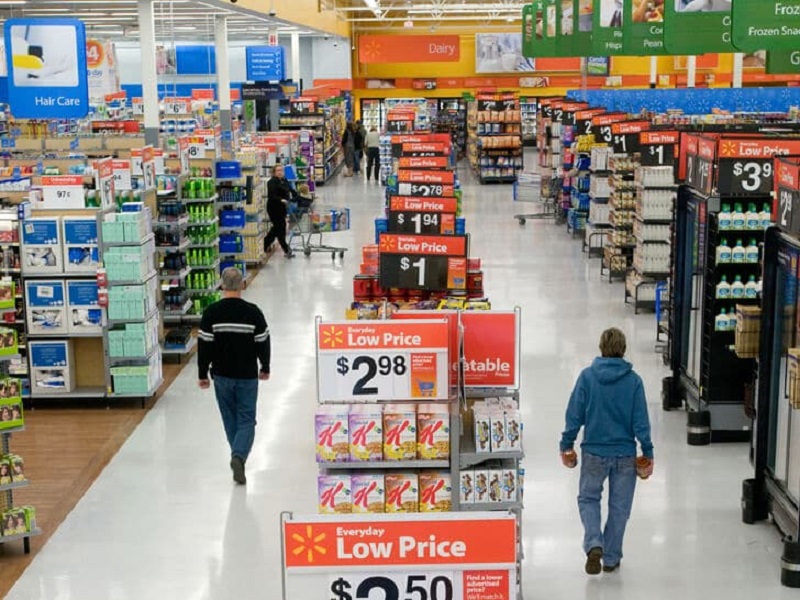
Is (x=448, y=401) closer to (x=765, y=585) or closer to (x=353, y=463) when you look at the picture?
(x=353, y=463)

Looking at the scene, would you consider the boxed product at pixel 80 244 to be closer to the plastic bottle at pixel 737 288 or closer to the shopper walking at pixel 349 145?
the plastic bottle at pixel 737 288

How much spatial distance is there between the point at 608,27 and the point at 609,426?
26.6 feet

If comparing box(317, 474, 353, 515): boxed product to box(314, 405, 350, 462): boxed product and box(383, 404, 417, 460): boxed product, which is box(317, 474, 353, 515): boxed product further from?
box(383, 404, 417, 460): boxed product

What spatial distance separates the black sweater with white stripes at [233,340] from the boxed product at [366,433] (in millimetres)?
2652

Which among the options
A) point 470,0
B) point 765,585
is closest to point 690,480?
point 765,585

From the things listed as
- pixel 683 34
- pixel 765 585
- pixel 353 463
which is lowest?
pixel 765 585

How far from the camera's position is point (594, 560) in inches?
295

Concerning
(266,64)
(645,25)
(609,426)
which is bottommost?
(609,426)

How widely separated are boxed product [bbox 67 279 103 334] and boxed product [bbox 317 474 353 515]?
542 cm

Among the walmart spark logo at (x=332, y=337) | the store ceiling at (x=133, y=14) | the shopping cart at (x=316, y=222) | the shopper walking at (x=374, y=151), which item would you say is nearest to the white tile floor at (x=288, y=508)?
the walmart spark logo at (x=332, y=337)

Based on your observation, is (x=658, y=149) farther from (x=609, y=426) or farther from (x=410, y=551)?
(x=410, y=551)

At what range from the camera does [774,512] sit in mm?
8109

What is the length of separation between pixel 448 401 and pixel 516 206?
22042mm

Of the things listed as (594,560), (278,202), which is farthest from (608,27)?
(594,560)
